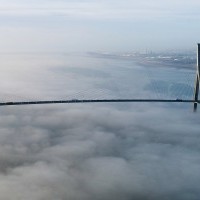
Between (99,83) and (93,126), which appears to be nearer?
(93,126)

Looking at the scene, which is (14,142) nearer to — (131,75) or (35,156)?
(35,156)

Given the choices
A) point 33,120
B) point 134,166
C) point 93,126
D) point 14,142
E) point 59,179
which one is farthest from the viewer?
point 33,120

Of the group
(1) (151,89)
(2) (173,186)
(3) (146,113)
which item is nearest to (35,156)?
(2) (173,186)

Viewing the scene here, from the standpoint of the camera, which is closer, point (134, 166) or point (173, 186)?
point (173, 186)

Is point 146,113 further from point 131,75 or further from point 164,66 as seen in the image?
point 164,66

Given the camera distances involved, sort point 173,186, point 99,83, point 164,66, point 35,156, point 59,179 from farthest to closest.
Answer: point 164,66 < point 99,83 < point 35,156 < point 59,179 < point 173,186

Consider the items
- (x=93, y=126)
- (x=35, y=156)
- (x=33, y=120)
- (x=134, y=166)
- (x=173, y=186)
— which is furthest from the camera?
(x=33, y=120)

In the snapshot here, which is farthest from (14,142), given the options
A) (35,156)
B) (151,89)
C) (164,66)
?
(164,66)

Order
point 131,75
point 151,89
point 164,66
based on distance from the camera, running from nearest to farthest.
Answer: point 151,89
point 131,75
point 164,66

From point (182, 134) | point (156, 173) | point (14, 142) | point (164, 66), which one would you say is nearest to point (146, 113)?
point (182, 134)
